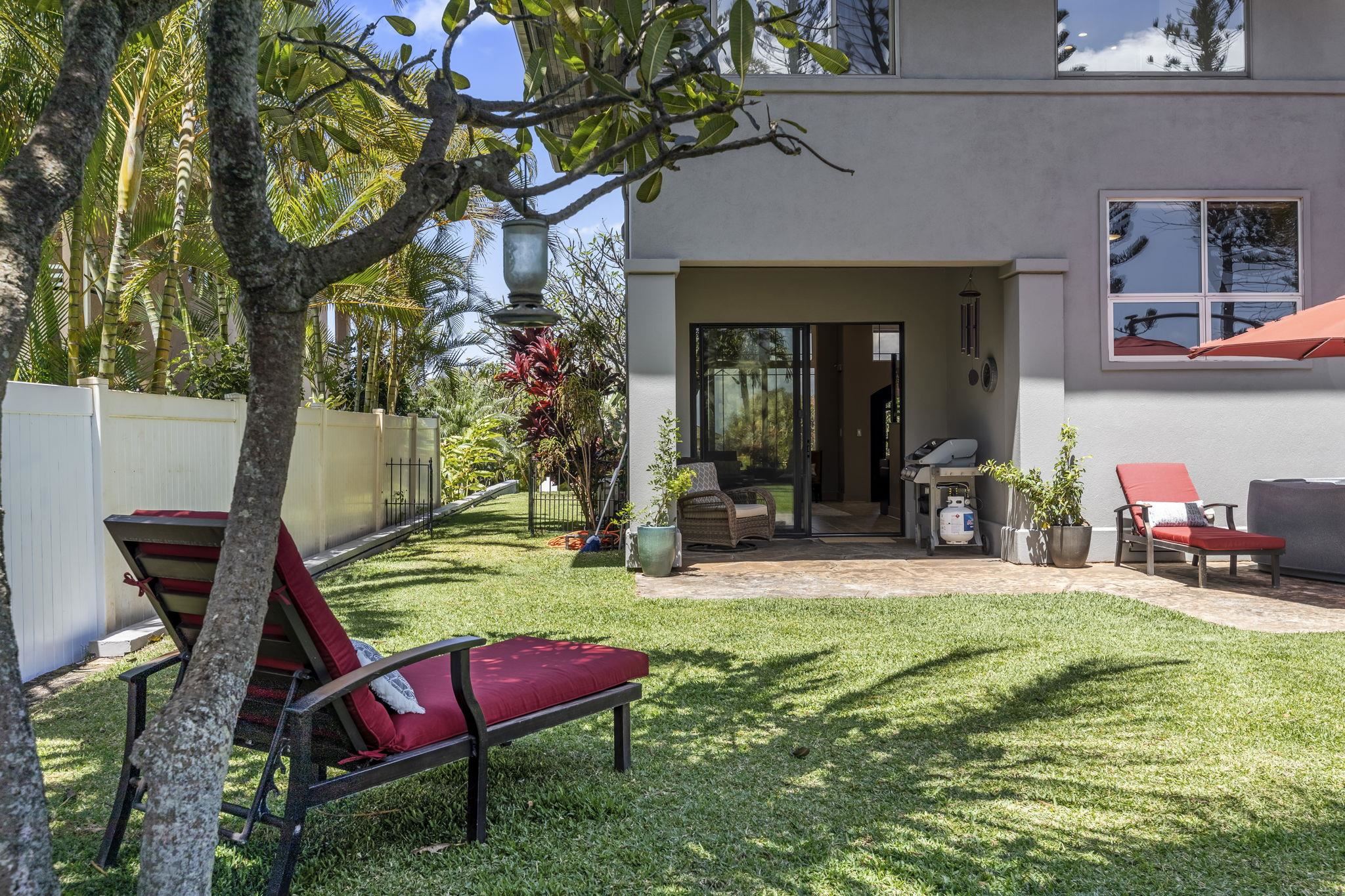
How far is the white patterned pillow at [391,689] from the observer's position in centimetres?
308

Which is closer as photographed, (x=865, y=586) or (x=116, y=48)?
(x=116, y=48)

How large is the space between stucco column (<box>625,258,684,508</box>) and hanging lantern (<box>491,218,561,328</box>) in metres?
3.22

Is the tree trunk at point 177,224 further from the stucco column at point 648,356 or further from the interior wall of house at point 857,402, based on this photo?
the interior wall of house at point 857,402

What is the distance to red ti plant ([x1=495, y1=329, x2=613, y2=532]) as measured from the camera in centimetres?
1187

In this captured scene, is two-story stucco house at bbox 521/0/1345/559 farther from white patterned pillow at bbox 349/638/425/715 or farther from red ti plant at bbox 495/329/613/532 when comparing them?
white patterned pillow at bbox 349/638/425/715

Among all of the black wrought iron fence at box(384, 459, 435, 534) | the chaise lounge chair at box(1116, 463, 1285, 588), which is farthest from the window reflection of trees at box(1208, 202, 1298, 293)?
the black wrought iron fence at box(384, 459, 435, 534)

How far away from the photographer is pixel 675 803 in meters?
3.53

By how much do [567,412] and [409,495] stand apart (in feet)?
13.1

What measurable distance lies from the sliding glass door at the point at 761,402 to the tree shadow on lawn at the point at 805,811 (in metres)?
7.41

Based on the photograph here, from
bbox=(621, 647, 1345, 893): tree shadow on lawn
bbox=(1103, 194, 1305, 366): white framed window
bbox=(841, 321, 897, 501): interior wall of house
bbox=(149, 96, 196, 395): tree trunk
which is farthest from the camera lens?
bbox=(841, 321, 897, 501): interior wall of house

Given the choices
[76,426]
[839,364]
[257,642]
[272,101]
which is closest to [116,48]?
[257,642]

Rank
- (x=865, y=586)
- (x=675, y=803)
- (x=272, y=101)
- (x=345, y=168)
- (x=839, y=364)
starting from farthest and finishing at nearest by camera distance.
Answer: (x=839, y=364)
(x=345, y=168)
(x=272, y=101)
(x=865, y=586)
(x=675, y=803)

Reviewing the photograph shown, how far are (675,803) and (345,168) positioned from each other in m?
8.62

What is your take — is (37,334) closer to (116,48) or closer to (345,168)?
(345,168)
